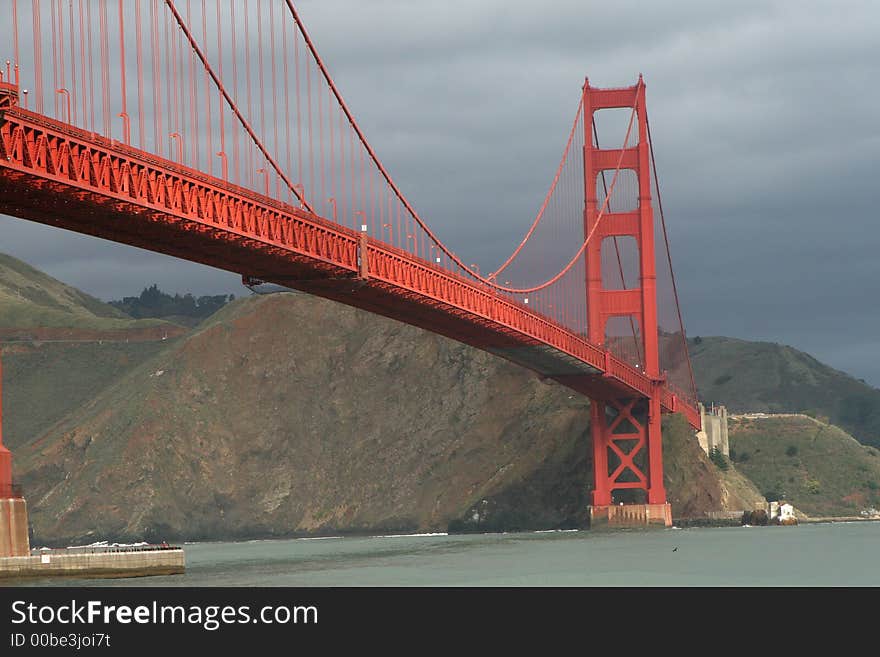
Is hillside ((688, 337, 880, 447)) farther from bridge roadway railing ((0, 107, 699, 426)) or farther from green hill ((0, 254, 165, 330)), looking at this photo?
bridge roadway railing ((0, 107, 699, 426))

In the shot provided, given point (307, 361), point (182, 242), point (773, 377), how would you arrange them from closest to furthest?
point (182, 242), point (307, 361), point (773, 377)

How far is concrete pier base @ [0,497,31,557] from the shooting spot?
5678 cm

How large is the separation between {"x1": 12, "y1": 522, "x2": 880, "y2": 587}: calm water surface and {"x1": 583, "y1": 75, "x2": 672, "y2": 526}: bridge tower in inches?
215

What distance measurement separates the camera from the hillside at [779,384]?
168 m

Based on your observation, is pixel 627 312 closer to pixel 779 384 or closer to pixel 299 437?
pixel 299 437

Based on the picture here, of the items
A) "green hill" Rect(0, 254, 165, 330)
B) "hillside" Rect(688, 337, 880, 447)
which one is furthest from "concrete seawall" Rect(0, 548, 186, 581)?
"hillside" Rect(688, 337, 880, 447)

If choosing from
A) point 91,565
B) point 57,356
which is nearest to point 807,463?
point 91,565

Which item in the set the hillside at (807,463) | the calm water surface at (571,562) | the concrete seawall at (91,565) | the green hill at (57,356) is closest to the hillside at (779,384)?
the hillside at (807,463)

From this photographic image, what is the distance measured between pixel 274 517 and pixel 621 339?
35237mm

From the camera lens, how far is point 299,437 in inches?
5064

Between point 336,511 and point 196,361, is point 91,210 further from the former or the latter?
point 196,361

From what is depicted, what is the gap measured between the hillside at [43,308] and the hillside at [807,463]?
57971 millimetres
